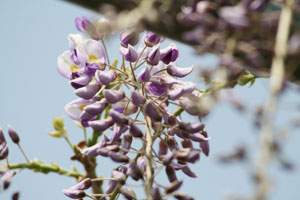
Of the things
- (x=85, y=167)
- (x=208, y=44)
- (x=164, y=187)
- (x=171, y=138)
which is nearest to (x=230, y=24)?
(x=208, y=44)

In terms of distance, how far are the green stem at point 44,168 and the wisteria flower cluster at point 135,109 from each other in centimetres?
24

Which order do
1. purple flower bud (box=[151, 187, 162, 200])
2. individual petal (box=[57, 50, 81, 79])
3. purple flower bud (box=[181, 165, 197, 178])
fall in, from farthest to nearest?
1. individual petal (box=[57, 50, 81, 79])
2. purple flower bud (box=[181, 165, 197, 178])
3. purple flower bud (box=[151, 187, 162, 200])

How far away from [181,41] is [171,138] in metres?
0.27

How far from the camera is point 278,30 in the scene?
16.3 inches

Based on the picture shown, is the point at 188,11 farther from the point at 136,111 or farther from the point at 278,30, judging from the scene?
the point at 136,111

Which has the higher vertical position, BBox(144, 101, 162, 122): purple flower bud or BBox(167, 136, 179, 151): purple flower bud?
BBox(144, 101, 162, 122): purple flower bud

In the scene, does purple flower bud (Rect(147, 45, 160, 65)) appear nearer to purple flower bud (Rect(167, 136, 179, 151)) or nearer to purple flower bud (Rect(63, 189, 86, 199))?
purple flower bud (Rect(167, 136, 179, 151))

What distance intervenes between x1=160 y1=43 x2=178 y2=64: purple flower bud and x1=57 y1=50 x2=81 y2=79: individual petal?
236 mm

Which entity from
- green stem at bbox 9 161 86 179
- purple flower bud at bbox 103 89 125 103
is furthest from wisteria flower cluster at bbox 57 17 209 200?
green stem at bbox 9 161 86 179

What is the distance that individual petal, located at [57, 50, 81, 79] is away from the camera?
968 millimetres

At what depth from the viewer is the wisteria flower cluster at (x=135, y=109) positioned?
0.60 metres

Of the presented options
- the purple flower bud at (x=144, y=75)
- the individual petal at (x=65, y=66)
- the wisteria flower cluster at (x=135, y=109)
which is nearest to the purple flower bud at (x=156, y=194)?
the wisteria flower cluster at (x=135, y=109)

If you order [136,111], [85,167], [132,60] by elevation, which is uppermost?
[132,60]

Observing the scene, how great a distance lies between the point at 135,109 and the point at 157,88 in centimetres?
10
